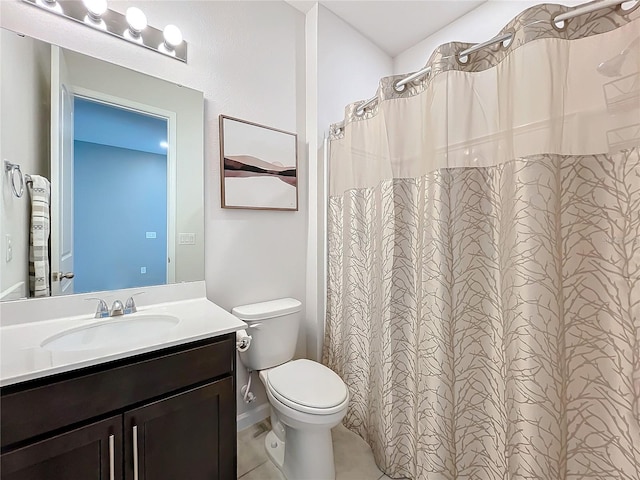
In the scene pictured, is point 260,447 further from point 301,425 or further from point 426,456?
point 426,456

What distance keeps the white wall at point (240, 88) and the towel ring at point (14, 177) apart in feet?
1.92

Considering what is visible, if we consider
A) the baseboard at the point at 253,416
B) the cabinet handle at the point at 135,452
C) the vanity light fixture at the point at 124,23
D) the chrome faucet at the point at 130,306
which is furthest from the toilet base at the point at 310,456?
the vanity light fixture at the point at 124,23

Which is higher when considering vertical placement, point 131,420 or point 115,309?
point 115,309

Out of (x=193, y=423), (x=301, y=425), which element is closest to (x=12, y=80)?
(x=193, y=423)

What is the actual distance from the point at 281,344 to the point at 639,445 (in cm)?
143

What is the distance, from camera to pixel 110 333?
3.83ft

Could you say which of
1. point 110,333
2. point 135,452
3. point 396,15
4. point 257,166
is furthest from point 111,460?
point 396,15

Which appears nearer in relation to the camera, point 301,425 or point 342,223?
point 301,425

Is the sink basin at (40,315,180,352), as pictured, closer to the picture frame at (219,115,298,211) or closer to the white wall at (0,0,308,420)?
the white wall at (0,0,308,420)

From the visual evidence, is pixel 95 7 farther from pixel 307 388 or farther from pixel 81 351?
pixel 307 388

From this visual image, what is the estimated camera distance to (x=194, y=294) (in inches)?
59.6

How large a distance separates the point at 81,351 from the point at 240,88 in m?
1.53

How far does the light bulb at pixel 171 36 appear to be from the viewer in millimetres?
1400

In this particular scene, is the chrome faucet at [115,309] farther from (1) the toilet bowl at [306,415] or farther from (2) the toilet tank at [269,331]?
(1) the toilet bowl at [306,415]
